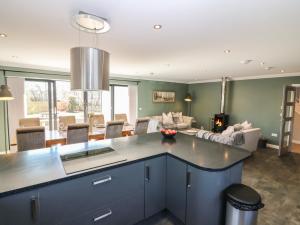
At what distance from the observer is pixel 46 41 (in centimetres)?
264

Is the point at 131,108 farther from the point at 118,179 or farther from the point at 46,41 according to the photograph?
the point at 118,179

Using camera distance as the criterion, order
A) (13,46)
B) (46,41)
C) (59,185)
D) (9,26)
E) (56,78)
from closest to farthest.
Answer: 1. (59,185)
2. (9,26)
3. (46,41)
4. (13,46)
5. (56,78)

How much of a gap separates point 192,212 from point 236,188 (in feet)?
1.84

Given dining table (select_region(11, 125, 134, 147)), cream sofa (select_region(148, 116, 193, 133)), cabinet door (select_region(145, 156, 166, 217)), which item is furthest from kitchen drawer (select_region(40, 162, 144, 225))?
cream sofa (select_region(148, 116, 193, 133))

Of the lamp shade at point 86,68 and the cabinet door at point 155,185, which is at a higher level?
the lamp shade at point 86,68

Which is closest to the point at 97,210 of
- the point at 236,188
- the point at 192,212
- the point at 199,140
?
the point at 192,212

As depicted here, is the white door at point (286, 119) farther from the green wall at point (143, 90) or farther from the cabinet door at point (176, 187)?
the green wall at point (143, 90)

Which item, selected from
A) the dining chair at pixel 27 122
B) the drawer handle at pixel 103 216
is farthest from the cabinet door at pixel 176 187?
the dining chair at pixel 27 122

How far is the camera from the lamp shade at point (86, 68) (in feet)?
5.64

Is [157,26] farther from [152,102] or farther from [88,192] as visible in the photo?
[152,102]

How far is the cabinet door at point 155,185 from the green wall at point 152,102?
16.8 feet

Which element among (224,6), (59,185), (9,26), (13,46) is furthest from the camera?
(13,46)

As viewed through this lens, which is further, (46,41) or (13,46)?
(13,46)

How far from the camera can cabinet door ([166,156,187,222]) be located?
6.25ft
